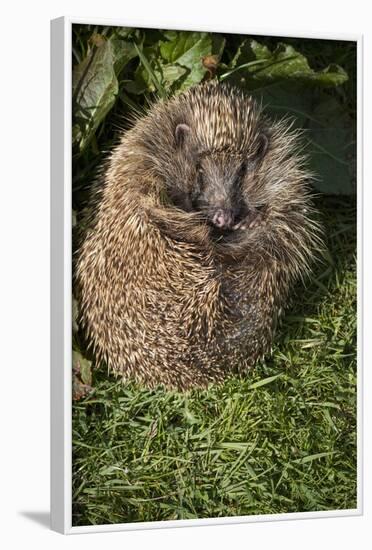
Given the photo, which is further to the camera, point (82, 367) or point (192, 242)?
point (192, 242)

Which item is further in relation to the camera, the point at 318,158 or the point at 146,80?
the point at 318,158

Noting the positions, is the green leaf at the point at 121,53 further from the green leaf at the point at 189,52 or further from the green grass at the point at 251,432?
the green grass at the point at 251,432

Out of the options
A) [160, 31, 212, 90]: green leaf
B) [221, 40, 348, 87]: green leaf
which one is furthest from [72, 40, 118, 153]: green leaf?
[221, 40, 348, 87]: green leaf

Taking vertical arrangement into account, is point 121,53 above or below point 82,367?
above

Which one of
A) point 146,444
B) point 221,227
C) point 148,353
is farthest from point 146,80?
point 146,444

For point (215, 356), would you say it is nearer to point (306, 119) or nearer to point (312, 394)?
point (312, 394)

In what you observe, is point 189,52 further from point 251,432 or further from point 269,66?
point 251,432

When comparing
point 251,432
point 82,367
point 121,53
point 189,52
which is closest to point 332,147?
point 189,52

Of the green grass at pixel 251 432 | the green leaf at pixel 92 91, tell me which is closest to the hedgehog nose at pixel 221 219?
the green grass at pixel 251 432
